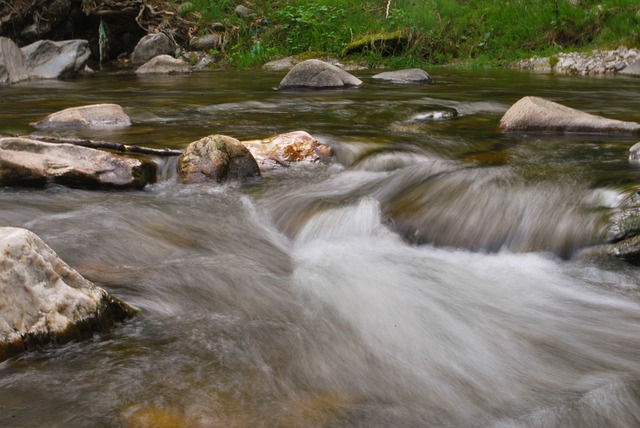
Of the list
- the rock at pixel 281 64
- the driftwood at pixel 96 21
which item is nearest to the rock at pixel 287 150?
the rock at pixel 281 64

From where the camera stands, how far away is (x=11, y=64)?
429 inches

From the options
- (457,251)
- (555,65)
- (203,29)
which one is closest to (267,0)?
(203,29)

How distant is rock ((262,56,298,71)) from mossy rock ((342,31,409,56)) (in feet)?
4.01

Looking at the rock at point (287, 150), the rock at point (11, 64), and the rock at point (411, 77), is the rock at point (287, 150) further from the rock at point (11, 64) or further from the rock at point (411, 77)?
the rock at point (11, 64)

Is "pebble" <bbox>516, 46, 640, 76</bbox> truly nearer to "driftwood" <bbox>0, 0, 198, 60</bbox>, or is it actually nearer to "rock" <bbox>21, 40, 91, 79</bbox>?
"driftwood" <bbox>0, 0, 198, 60</bbox>

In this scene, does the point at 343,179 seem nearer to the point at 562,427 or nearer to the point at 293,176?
the point at 293,176

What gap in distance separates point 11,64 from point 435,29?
816 centimetres

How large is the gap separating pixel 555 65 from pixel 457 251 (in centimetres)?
967

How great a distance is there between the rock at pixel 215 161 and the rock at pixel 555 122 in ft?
8.03

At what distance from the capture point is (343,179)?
14.8 ft

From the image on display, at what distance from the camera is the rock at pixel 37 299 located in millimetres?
1994

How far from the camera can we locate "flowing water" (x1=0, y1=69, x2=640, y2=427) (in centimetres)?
190

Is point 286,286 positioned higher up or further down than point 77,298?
further down

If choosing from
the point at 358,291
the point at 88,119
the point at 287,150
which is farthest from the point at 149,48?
the point at 358,291
